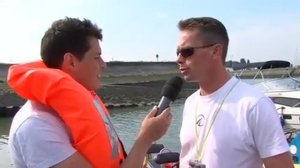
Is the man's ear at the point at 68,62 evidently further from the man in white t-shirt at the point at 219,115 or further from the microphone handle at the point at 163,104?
the man in white t-shirt at the point at 219,115

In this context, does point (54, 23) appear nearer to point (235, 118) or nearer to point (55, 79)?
point (55, 79)

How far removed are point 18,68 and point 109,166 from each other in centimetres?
76

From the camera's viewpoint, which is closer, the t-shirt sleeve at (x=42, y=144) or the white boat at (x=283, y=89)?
the t-shirt sleeve at (x=42, y=144)

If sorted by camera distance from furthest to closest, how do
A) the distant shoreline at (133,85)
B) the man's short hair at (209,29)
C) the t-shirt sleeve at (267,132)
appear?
the distant shoreline at (133,85)
the man's short hair at (209,29)
the t-shirt sleeve at (267,132)

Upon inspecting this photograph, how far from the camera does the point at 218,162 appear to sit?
3.06 m

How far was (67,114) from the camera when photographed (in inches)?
96.7

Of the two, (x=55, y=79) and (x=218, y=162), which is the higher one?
(x=55, y=79)

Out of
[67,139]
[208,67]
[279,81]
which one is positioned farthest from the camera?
[279,81]

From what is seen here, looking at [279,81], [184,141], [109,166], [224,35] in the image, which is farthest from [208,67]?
[279,81]

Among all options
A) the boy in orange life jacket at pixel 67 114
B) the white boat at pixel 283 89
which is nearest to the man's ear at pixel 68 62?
the boy in orange life jacket at pixel 67 114

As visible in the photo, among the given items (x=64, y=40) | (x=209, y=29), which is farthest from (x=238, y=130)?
(x=64, y=40)

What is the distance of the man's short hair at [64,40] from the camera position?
103 inches

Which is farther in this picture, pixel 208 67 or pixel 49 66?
pixel 208 67

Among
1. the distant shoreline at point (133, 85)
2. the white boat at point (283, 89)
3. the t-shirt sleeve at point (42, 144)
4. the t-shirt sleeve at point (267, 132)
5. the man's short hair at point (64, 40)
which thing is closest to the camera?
the t-shirt sleeve at point (42, 144)
